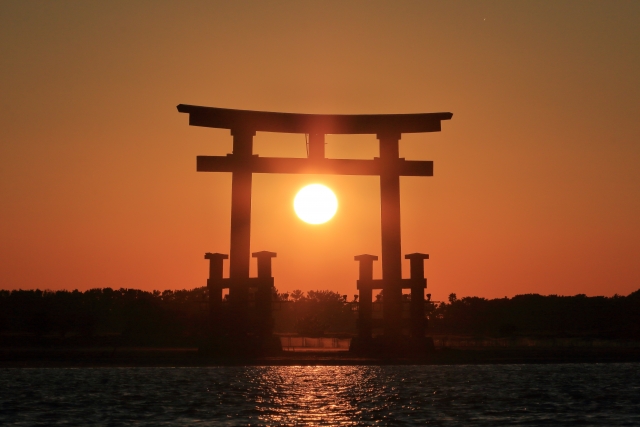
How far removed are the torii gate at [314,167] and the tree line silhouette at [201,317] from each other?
5086 millimetres

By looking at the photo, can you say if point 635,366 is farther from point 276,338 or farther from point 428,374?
point 276,338

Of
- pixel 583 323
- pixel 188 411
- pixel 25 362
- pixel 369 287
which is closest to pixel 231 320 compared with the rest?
pixel 369 287

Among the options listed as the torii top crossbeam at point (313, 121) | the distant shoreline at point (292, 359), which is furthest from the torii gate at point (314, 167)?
the distant shoreline at point (292, 359)

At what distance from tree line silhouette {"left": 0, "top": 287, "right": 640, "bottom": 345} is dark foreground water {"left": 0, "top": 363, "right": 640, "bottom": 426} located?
8.45 meters

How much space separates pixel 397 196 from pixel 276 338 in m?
10.3

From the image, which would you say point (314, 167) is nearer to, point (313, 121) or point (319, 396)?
point (313, 121)

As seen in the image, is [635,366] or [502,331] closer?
[635,366]

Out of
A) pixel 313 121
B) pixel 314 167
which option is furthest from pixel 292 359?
pixel 313 121

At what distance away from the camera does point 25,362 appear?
51.0 meters

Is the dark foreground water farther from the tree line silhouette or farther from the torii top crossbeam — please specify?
the torii top crossbeam

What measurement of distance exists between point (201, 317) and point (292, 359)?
25.2m

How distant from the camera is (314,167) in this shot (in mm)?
47219

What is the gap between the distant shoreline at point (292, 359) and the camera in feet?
158

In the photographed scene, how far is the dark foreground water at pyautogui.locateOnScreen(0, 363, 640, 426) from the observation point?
95.5 feet
